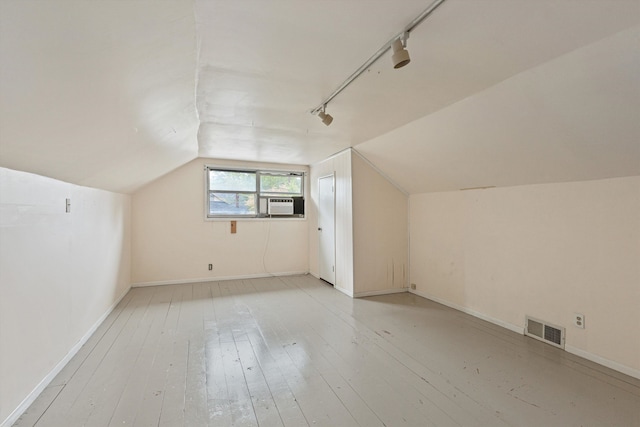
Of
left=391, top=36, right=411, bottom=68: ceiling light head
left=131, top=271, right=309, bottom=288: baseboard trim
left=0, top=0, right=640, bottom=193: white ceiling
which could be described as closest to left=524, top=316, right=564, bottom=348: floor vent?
left=0, top=0, right=640, bottom=193: white ceiling

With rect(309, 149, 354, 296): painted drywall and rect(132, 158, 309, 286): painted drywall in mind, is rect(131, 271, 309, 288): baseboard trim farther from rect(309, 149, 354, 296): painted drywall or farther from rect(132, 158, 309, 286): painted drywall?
rect(309, 149, 354, 296): painted drywall

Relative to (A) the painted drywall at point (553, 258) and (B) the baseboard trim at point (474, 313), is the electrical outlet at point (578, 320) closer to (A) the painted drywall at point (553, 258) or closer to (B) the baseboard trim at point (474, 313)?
(A) the painted drywall at point (553, 258)

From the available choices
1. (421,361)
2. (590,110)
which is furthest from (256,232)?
(590,110)

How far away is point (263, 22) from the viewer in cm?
143

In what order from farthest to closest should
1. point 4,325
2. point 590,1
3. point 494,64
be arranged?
point 494,64 < point 4,325 < point 590,1

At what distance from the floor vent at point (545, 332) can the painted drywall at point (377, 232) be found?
182cm

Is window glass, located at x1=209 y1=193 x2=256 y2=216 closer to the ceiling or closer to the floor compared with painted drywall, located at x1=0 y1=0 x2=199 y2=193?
closer to the floor

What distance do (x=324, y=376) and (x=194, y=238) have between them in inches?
146

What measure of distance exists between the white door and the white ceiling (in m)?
1.96

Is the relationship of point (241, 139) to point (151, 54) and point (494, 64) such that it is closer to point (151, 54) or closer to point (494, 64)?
point (151, 54)

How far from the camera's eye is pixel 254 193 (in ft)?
18.1

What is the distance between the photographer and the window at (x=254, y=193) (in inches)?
207

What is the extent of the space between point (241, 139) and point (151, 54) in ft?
7.51

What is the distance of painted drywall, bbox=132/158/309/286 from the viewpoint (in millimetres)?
4809
